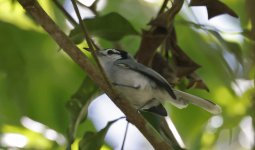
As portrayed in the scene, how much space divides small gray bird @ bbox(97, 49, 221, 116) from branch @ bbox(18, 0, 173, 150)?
0.45 meters

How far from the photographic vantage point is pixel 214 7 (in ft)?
5.98

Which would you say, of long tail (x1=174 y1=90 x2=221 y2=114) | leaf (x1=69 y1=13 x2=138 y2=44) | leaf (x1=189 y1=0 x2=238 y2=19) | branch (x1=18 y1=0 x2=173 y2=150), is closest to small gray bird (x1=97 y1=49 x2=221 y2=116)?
long tail (x1=174 y1=90 x2=221 y2=114)

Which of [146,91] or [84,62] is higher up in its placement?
[84,62]

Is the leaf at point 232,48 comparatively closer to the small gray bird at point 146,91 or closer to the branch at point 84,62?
the small gray bird at point 146,91

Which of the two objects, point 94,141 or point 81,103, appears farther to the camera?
point 81,103

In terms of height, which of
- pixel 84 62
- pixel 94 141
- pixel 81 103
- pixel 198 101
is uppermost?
pixel 84 62

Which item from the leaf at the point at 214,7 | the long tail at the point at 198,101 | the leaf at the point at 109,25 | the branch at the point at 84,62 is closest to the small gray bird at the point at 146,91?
the long tail at the point at 198,101

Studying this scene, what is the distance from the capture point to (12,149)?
206 centimetres

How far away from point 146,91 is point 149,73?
126 millimetres

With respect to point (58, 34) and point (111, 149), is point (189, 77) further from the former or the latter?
point (58, 34)

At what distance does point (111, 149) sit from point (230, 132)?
514mm

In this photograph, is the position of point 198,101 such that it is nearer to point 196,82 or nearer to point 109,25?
point 196,82

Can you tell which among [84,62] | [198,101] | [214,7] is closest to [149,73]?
[198,101]

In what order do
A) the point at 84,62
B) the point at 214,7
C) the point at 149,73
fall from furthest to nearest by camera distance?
the point at 149,73
the point at 214,7
the point at 84,62
